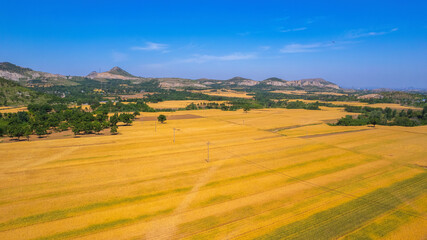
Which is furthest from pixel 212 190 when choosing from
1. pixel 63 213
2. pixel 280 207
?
pixel 63 213

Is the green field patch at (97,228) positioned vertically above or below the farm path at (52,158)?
below

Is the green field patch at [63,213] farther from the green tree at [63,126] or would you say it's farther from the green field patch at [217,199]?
the green tree at [63,126]

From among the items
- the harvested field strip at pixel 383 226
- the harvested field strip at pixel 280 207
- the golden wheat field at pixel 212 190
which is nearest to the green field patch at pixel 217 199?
the golden wheat field at pixel 212 190

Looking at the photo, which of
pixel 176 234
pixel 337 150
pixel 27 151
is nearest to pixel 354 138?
pixel 337 150

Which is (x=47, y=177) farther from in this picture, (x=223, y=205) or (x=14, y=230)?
(x=223, y=205)

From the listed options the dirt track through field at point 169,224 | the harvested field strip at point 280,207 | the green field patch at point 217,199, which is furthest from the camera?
the green field patch at point 217,199

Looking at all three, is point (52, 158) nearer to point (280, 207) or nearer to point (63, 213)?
point (63, 213)
